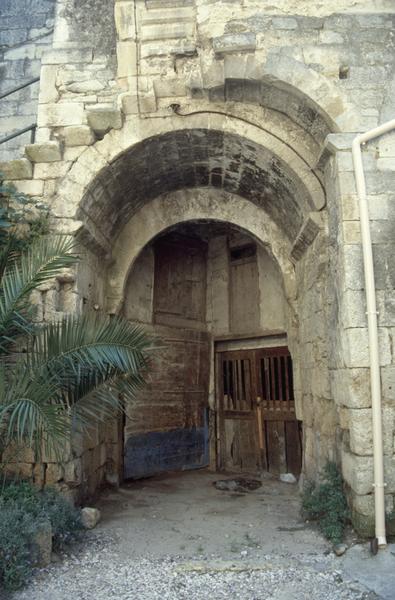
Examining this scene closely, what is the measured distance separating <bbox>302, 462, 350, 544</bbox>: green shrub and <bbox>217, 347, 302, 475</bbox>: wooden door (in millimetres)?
2229

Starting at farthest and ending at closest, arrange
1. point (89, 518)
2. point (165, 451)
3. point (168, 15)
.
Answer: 1. point (165, 451)
2. point (168, 15)
3. point (89, 518)

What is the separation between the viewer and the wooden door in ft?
21.6

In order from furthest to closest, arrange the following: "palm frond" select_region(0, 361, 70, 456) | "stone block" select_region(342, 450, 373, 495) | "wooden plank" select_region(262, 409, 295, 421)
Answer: "wooden plank" select_region(262, 409, 295, 421) < "stone block" select_region(342, 450, 373, 495) < "palm frond" select_region(0, 361, 70, 456)

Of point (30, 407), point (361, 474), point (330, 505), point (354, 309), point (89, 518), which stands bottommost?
point (89, 518)

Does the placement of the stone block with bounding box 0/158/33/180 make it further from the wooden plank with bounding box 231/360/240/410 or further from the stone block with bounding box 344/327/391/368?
the wooden plank with bounding box 231/360/240/410

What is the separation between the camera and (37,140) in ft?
15.7

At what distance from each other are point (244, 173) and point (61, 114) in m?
2.09

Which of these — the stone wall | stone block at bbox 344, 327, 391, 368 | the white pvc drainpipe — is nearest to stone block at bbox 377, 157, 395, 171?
the white pvc drainpipe

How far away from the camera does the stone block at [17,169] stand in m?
4.64

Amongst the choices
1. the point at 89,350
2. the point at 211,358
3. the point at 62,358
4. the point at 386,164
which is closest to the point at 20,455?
the point at 62,358

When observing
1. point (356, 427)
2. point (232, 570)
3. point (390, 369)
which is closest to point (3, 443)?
point (232, 570)

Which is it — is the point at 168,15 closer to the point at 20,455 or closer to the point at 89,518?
the point at 20,455

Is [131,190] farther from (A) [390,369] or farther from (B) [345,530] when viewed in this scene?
(B) [345,530]

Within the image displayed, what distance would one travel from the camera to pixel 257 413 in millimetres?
6945
